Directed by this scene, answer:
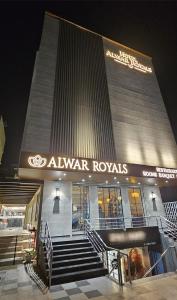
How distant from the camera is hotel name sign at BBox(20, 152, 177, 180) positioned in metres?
8.05

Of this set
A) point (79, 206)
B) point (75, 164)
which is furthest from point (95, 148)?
point (79, 206)

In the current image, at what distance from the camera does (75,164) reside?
29.3 ft

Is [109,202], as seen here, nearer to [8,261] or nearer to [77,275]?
[77,275]

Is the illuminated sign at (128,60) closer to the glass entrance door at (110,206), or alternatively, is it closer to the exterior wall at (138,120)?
the exterior wall at (138,120)

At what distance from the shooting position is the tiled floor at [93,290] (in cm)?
486

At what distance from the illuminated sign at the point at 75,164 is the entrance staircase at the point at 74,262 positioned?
3.69m

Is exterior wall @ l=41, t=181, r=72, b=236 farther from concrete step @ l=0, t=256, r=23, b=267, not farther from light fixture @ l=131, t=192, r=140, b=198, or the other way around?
light fixture @ l=131, t=192, r=140, b=198

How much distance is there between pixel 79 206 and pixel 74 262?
169 inches

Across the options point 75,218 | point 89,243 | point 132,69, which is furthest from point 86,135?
point 132,69

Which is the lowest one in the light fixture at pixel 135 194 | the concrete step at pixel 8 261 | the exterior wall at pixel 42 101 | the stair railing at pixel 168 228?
the concrete step at pixel 8 261

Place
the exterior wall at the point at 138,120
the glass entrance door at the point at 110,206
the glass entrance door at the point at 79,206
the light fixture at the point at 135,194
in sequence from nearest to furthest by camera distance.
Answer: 1. the glass entrance door at the point at 79,206
2. the glass entrance door at the point at 110,206
3. the light fixture at the point at 135,194
4. the exterior wall at the point at 138,120

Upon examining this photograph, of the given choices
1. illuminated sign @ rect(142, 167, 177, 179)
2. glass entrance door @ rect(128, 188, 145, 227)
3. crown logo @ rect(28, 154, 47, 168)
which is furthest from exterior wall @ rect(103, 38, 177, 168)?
crown logo @ rect(28, 154, 47, 168)

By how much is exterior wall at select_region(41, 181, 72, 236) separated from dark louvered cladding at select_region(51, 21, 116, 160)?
7.46 feet

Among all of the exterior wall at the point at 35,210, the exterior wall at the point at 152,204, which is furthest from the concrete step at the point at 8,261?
the exterior wall at the point at 152,204
